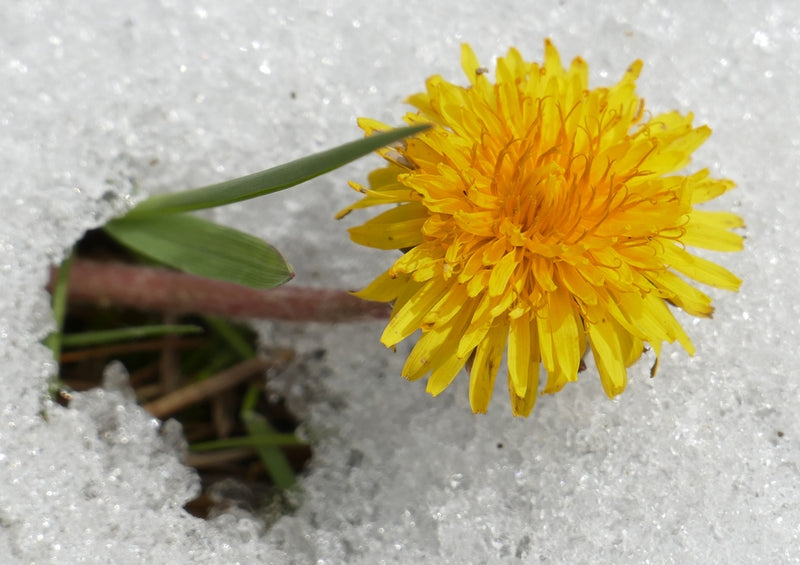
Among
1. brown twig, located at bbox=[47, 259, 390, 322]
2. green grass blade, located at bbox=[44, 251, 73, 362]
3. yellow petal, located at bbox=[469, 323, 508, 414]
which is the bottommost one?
green grass blade, located at bbox=[44, 251, 73, 362]

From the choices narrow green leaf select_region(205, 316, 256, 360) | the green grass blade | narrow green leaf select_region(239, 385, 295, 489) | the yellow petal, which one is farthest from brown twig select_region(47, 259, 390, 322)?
the yellow petal

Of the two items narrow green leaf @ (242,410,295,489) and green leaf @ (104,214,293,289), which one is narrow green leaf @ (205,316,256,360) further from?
green leaf @ (104,214,293,289)

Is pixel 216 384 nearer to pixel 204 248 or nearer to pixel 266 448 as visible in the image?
pixel 266 448

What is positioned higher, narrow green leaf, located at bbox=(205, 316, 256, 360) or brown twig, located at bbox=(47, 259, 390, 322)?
brown twig, located at bbox=(47, 259, 390, 322)

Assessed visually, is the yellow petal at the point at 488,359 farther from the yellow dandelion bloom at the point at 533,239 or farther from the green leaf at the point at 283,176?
the green leaf at the point at 283,176

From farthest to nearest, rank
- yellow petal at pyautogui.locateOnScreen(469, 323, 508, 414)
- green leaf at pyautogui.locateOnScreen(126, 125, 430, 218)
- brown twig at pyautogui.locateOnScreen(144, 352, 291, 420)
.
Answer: brown twig at pyautogui.locateOnScreen(144, 352, 291, 420) → yellow petal at pyautogui.locateOnScreen(469, 323, 508, 414) → green leaf at pyautogui.locateOnScreen(126, 125, 430, 218)

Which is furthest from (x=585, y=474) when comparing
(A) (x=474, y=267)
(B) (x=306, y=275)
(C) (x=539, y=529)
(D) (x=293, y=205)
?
(D) (x=293, y=205)

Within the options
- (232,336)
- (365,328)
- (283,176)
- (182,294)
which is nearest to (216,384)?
(232,336)
